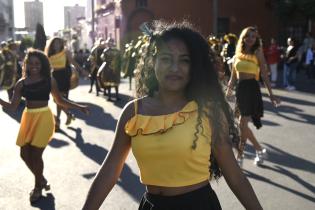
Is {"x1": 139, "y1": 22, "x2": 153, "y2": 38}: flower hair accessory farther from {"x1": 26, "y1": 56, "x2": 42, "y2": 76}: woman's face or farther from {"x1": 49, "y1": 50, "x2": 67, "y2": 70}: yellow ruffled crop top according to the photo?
{"x1": 49, "y1": 50, "x2": 67, "y2": 70}: yellow ruffled crop top

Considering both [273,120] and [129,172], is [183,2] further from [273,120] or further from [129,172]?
[129,172]

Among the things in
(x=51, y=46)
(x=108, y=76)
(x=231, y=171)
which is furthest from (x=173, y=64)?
(x=108, y=76)

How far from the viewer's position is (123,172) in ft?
22.4

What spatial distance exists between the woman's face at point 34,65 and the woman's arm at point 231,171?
3674 millimetres

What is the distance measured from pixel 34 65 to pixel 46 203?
1529mm

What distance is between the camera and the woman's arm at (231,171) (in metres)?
2.50

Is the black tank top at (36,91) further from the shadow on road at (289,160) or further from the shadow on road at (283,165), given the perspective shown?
the shadow on road at (289,160)

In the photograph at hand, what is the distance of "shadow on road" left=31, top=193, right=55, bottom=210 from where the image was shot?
18.2 feet

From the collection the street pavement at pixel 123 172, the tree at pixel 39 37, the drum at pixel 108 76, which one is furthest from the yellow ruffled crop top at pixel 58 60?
the drum at pixel 108 76

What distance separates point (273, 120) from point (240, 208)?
19.3 ft

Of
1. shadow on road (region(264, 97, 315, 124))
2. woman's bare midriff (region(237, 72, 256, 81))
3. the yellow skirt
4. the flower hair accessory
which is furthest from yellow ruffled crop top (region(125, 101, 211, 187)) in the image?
shadow on road (region(264, 97, 315, 124))

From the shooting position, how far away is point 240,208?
17.5ft

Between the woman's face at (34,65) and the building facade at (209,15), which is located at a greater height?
the building facade at (209,15)

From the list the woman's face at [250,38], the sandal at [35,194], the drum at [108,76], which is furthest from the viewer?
the drum at [108,76]
